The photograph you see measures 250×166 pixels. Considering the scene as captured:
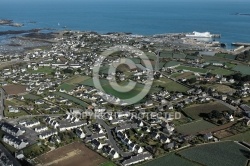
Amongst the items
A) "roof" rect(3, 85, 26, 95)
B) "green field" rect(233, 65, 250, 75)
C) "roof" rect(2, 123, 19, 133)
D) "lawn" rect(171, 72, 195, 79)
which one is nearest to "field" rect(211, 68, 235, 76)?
"green field" rect(233, 65, 250, 75)

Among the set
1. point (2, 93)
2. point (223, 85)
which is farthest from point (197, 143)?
point (2, 93)

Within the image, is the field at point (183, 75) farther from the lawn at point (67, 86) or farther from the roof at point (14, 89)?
the roof at point (14, 89)

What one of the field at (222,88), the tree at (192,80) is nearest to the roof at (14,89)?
the tree at (192,80)

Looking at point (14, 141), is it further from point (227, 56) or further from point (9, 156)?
point (227, 56)

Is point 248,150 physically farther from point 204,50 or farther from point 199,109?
point 204,50

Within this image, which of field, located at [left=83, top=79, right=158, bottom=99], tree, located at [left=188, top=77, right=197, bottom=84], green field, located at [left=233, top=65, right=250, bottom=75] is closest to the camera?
field, located at [left=83, top=79, right=158, bottom=99]

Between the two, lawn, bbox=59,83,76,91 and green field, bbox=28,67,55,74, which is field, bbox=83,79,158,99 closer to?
lawn, bbox=59,83,76,91

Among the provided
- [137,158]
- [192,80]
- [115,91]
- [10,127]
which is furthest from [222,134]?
[10,127]
